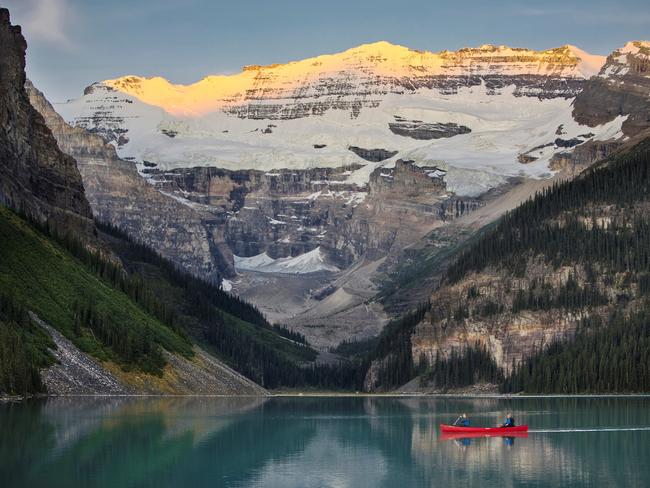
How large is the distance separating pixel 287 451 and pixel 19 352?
50772mm

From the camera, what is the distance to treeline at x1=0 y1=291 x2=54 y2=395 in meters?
173

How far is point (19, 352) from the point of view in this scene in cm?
17575

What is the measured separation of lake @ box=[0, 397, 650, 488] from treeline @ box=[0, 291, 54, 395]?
159 inches

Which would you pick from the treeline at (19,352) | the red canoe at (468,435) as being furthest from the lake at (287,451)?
the treeline at (19,352)

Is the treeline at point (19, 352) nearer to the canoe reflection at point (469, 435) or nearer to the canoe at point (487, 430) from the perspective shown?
the canoe reflection at point (469, 435)

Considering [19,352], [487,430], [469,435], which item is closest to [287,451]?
[469,435]

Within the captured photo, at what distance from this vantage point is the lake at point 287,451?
115m

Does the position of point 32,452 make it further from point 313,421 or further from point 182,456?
point 313,421

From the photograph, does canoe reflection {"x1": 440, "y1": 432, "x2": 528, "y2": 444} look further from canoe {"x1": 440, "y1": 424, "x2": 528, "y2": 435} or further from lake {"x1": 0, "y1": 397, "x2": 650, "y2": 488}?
lake {"x1": 0, "y1": 397, "x2": 650, "y2": 488}

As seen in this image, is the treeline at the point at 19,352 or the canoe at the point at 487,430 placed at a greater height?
the treeline at the point at 19,352

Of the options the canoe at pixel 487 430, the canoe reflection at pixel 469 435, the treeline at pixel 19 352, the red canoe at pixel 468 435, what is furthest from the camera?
the treeline at pixel 19 352

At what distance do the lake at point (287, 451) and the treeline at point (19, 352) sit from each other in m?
4.04

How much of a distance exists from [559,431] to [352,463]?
3461 cm

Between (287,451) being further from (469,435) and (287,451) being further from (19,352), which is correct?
(19,352)
